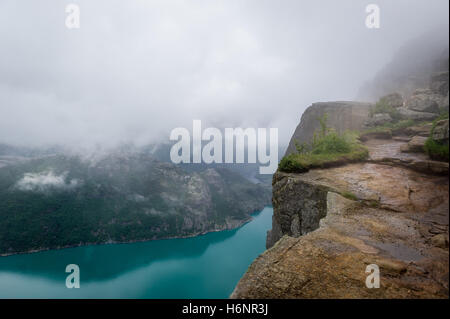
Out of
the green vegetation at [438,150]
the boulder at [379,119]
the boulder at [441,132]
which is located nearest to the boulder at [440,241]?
the green vegetation at [438,150]

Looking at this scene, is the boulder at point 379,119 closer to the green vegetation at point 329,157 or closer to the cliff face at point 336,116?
the cliff face at point 336,116

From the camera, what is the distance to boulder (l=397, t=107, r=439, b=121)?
53.8ft

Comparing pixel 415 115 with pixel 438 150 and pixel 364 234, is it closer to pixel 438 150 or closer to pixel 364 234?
pixel 438 150

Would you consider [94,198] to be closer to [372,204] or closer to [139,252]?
[139,252]

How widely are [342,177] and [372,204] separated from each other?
2623 mm

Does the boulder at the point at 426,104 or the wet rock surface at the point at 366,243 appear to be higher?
the boulder at the point at 426,104

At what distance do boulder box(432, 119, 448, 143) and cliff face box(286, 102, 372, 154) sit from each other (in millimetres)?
25620

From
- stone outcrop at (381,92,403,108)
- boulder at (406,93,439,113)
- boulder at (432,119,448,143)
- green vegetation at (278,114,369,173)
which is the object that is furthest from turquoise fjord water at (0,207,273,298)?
boulder at (432,119,448,143)

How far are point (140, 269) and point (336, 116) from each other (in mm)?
124513

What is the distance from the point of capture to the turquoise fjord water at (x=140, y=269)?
93.1 meters

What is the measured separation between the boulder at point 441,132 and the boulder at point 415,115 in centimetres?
1410

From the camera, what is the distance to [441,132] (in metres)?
5.63

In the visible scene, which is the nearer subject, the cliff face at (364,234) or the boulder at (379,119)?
the cliff face at (364,234)
